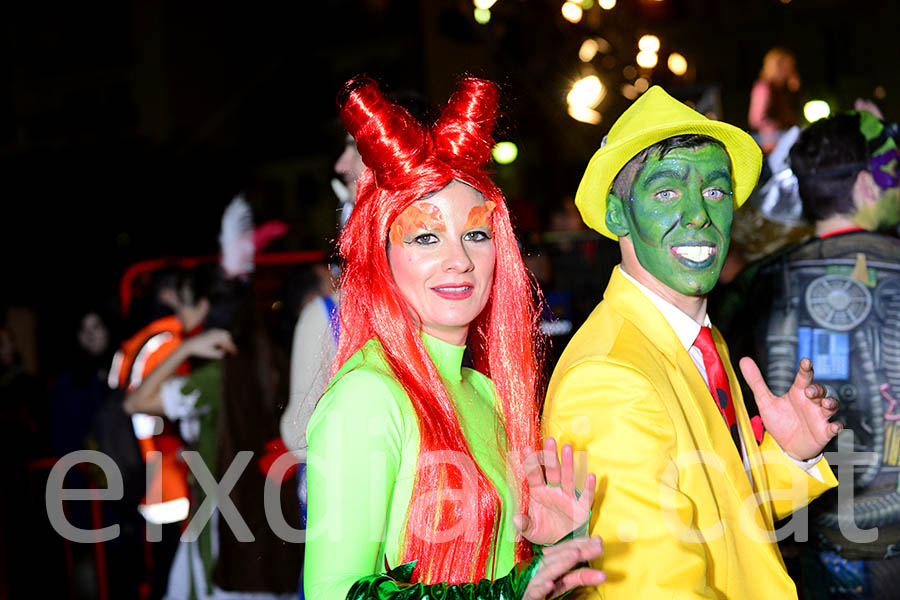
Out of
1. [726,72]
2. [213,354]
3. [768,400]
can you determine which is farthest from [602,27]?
[726,72]

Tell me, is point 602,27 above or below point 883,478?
above

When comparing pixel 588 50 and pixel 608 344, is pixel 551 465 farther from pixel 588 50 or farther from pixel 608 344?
pixel 588 50

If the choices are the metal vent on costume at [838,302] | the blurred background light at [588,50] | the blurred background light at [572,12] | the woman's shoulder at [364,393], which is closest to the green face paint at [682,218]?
the woman's shoulder at [364,393]

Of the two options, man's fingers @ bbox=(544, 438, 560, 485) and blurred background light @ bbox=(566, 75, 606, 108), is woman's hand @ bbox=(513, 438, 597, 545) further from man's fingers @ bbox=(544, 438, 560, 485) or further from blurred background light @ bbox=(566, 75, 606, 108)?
blurred background light @ bbox=(566, 75, 606, 108)

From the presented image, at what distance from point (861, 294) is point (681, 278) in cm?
130

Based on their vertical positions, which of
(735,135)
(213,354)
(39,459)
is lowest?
(39,459)

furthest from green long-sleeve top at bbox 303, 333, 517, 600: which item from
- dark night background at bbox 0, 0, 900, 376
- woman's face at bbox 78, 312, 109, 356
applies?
dark night background at bbox 0, 0, 900, 376

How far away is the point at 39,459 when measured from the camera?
20.2 ft

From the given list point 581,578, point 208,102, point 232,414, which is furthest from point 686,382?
point 208,102

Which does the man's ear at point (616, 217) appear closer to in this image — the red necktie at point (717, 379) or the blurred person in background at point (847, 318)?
the red necktie at point (717, 379)

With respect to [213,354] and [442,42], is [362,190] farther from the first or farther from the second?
[442,42]

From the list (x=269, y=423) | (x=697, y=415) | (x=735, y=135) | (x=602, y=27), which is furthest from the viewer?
(x=602, y=27)

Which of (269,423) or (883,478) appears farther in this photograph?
(269,423)

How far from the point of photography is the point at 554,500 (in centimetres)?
163
